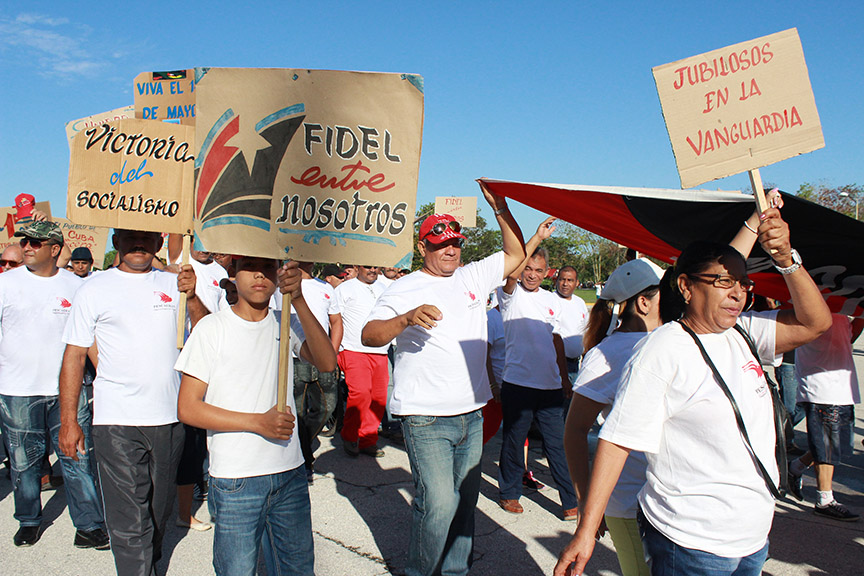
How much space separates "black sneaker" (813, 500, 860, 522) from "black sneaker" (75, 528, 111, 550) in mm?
5573

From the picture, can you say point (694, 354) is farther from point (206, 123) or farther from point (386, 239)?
point (206, 123)

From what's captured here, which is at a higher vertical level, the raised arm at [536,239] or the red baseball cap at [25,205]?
the red baseball cap at [25,205]

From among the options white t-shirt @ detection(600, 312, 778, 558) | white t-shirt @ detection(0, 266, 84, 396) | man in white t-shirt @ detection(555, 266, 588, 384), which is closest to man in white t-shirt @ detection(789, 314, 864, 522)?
man in white t-shirt @ detection(555, 266, 588, 384)

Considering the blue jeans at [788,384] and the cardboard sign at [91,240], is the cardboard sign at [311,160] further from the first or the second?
the cardboard sign at [91,240]

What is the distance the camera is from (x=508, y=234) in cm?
402

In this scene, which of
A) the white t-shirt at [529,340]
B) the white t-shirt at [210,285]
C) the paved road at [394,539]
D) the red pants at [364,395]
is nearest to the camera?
the paved road at [394,539]

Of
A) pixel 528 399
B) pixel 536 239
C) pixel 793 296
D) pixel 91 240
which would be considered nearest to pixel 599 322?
pixel 536 239

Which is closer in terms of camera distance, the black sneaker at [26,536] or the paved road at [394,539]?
the paved road at [394,539]

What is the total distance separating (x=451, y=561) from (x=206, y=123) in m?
2.79

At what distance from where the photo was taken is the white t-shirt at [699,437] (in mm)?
2166

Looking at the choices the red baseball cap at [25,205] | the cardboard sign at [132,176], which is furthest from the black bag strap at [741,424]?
the red baseball cap at [25,205]

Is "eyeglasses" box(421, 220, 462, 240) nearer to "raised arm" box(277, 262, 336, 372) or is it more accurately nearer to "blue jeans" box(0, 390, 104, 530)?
"raised arm" box(277, 262, 336, 372)

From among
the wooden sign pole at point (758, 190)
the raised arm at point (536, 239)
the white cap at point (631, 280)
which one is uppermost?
the raised arm at point (536, 239)

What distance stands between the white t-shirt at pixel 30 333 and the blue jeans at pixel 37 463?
0.37ft
